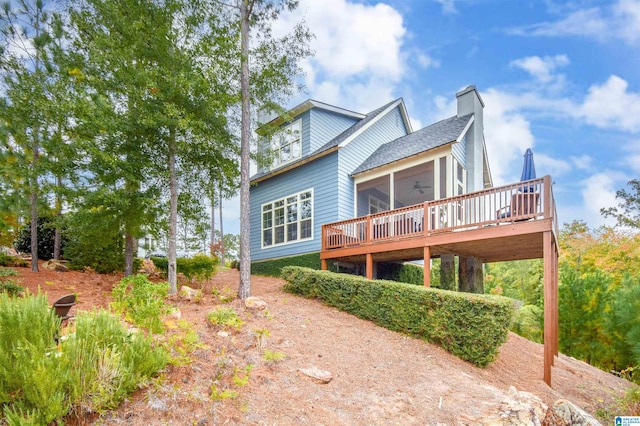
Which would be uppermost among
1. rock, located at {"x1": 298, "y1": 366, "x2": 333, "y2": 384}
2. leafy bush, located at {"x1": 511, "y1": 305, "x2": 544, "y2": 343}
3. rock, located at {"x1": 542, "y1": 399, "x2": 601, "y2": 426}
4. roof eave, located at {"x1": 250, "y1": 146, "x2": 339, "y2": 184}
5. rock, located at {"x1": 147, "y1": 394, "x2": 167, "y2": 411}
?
roof eave, located at {"x1": 250, "y1": 146, "x2": 339, "y2": 184}

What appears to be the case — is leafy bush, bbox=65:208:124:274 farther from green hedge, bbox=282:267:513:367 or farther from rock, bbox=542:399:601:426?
rock, bbox=542:399:601:426

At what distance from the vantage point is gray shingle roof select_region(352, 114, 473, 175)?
10801 mm

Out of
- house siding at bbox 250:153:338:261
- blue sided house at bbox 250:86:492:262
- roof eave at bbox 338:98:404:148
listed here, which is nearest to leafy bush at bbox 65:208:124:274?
blue sided house at bbox 250:86:492:262

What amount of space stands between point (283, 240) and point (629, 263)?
13569 mm

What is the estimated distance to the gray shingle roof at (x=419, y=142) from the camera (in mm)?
10801

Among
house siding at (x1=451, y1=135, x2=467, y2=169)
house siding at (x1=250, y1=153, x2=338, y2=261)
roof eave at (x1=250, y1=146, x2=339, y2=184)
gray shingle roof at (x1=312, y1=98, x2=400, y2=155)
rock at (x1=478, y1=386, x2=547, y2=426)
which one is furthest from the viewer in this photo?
gray shingle roof at (x1=312, y1=98, x2=400, y2=155)

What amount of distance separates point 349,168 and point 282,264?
14.5ft

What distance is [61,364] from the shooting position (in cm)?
294

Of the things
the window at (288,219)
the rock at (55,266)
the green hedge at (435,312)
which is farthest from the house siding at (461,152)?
the rock at (55,266)

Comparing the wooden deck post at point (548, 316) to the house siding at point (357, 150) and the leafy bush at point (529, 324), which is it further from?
the leafy bush at point (529, 324)

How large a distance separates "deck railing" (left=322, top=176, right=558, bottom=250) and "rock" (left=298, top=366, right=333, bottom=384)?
209 inches

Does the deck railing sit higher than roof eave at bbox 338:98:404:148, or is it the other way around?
roof eave at bbox 338:98:404:148

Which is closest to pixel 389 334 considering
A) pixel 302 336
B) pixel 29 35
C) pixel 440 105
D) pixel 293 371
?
pixel 302 336

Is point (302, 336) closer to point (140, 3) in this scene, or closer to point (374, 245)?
point (374, 245)
